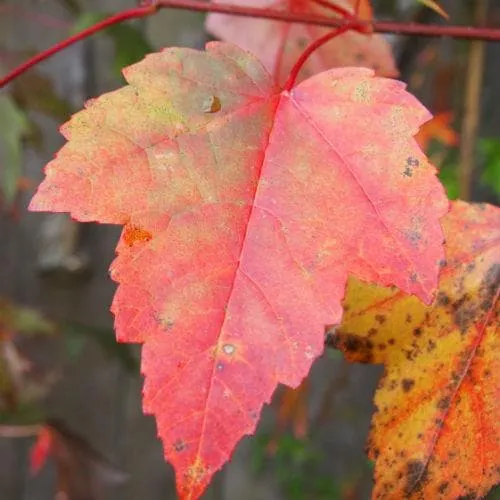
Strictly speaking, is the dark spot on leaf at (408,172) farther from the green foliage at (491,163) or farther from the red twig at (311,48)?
the green foliage at (491,163)

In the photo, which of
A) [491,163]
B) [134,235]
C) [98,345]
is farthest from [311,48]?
[98,345]

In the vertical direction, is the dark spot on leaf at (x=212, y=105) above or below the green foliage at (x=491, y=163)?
above

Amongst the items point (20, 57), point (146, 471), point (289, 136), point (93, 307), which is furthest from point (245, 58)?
point (146, 471)

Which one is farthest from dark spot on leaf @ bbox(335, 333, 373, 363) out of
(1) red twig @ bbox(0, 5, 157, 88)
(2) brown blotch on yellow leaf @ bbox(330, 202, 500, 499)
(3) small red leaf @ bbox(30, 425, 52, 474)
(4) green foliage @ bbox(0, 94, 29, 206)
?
(3) small red leaf @ bbox(30, 425, 52, 474)

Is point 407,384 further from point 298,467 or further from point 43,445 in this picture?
point 298,467

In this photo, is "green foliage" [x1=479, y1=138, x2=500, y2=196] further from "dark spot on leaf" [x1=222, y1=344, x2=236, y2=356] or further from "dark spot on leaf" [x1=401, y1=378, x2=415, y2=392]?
"dark spot on leaf" [x1=222, y1=344, x2=236, y2=356]

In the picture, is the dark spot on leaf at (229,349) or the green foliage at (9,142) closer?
the dark spot on leaf at (229,349)

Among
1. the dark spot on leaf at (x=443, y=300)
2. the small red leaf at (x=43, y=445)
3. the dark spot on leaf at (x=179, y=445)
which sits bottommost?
the small red leaf at (x=43, y=445)

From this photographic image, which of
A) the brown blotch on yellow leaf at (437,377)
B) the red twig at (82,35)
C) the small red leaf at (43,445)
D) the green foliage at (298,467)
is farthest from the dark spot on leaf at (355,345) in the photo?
the green foliage at (298,467)
